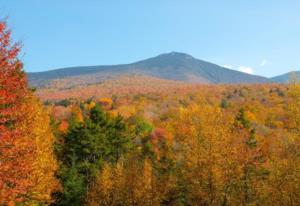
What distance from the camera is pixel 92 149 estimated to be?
5556cm

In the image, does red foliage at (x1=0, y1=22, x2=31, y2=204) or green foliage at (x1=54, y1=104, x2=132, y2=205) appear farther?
green foliage at (x1=54, y1=104, x2=132, y2=205)

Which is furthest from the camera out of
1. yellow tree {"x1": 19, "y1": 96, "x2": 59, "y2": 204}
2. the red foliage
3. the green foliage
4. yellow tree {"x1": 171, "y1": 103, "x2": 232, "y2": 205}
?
the green foliage

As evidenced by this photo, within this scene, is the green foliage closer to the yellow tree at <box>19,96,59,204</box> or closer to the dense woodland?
the dense woodland

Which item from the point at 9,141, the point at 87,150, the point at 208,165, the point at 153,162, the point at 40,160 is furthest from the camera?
the point at 87,150

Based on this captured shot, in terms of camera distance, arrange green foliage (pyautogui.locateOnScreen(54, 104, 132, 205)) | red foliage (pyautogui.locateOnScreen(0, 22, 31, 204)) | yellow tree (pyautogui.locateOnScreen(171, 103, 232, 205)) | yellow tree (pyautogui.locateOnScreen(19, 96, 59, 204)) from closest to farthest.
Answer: red foliage (pyautogui.locateOnScreen(0, 22, 31, 204)) < yellow tree (pyautogui.locateOnScreen(19, 96, 59, 204)) < yellow tree (pyautogui.locateOnScreen(171, 103, 232, 205)) < green foliage (pyautogui.locateOnScreen(54, 104, 132, 205))

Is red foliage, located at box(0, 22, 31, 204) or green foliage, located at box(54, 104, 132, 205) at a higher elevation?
red foliage, located at box(0, 22, 31, 204)

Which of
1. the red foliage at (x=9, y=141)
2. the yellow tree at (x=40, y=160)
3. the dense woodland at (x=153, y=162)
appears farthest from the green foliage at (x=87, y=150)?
the red foliage at (x=9, y=141)

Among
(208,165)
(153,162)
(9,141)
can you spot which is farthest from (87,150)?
(9,141)

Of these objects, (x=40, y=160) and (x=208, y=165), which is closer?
(x=208, y=165)

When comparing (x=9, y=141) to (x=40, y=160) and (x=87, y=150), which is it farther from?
(x=87, y=150)

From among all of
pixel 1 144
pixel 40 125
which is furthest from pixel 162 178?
pixel 1 144

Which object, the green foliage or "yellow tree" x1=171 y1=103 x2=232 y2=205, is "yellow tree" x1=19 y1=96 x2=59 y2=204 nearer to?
the green foliage

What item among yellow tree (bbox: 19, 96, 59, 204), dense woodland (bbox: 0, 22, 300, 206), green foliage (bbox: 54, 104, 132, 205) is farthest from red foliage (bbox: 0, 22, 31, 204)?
green foliage (bbox: 54, 104, 132, 205)

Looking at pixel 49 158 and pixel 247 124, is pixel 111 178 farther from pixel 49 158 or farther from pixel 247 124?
pixel 247 124
